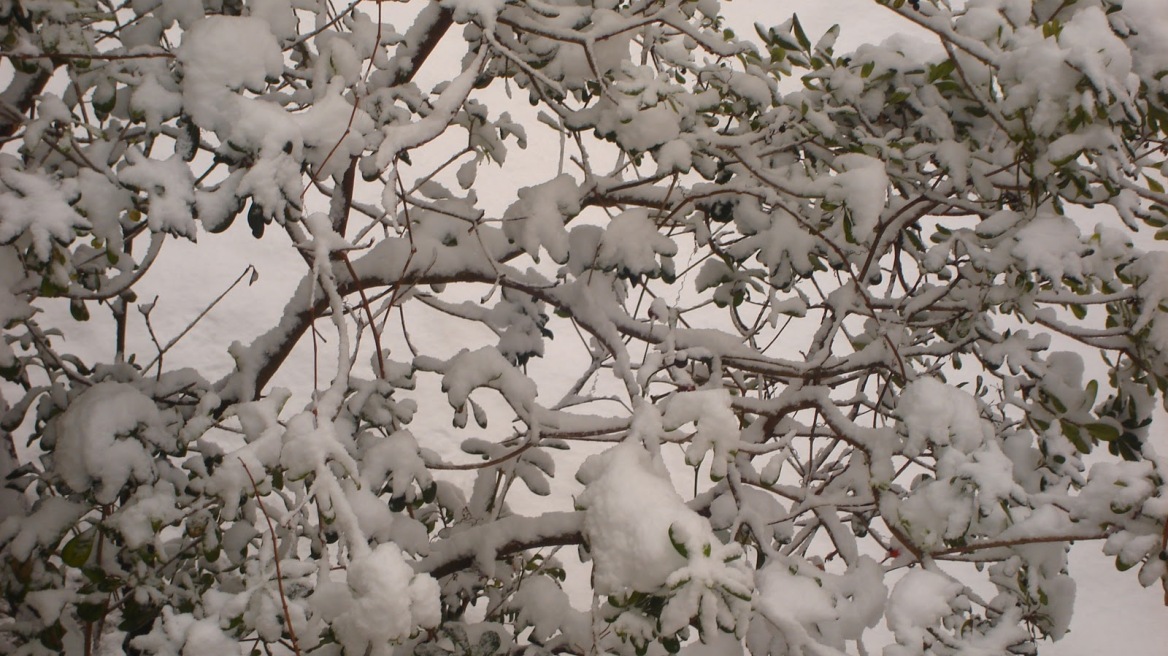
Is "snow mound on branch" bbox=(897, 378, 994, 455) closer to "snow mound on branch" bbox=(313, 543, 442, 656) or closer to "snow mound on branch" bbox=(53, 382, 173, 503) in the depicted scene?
"snow mound on branch" bbox=(313, 543, 442, 656)

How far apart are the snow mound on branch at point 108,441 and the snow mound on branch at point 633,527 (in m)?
0.85

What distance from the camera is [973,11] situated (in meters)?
1.36

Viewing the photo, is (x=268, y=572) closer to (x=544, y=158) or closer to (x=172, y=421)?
(x=172, y=421)

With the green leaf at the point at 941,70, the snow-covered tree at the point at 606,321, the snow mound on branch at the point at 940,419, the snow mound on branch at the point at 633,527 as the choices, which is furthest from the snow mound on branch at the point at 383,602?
the green leaf at the point at 941,70

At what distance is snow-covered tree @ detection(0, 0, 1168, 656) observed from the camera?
100cm

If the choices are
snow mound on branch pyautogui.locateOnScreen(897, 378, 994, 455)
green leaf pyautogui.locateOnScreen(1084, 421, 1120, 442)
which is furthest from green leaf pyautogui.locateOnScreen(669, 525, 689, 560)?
green leaf pyautogui.locateOnScreen(1084, 421, 1120, 442)

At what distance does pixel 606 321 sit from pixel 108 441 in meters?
0.92

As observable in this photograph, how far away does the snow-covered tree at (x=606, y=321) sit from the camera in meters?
1.00

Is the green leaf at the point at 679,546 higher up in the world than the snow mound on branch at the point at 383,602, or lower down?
higher up

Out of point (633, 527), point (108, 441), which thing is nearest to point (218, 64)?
point (108, 441)

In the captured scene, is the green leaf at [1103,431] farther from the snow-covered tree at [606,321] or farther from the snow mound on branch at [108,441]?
the snow mound on branch at [108,441]

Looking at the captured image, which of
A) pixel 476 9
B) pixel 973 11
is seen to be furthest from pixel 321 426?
pixel 973 11

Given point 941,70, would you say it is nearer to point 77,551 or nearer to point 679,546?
point 679,546

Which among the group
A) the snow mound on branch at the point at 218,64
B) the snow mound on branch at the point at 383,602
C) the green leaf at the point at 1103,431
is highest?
the snow mound on branch at the point at 218,64
